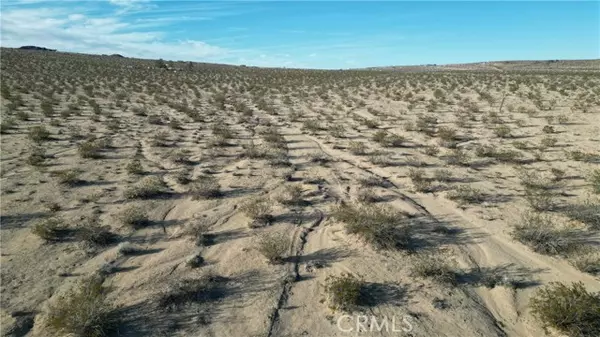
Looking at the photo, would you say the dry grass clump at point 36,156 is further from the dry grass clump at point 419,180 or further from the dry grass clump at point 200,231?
the dry grass clump at point 419,180

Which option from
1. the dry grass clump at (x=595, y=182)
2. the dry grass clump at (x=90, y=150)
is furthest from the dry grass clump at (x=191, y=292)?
the dry grass clump at (x=595, y=182)

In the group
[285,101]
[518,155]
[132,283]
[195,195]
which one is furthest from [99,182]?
[285,101]

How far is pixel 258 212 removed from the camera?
740 centimetres

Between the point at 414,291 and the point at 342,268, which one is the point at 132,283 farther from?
the point at 414,291

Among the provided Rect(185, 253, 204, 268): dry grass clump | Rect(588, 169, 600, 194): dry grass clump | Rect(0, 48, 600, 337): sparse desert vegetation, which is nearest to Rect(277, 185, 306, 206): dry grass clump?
Rect(0, 48, 600, 337): sparse desert vegetation

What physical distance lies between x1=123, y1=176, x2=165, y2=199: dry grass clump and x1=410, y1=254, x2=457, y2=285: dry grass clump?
5.38 m

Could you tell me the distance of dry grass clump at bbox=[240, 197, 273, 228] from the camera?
7.22 m

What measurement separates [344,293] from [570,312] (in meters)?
2.44

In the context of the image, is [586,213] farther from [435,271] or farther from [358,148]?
[358,148]

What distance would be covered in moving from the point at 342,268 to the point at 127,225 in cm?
378

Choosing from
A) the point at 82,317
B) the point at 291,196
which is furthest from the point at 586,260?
the point at 82,317

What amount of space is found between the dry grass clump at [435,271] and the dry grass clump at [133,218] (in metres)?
4.57

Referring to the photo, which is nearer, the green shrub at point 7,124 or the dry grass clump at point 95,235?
the dry grass clump at point 95,235

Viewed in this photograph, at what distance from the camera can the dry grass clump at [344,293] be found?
495cm
